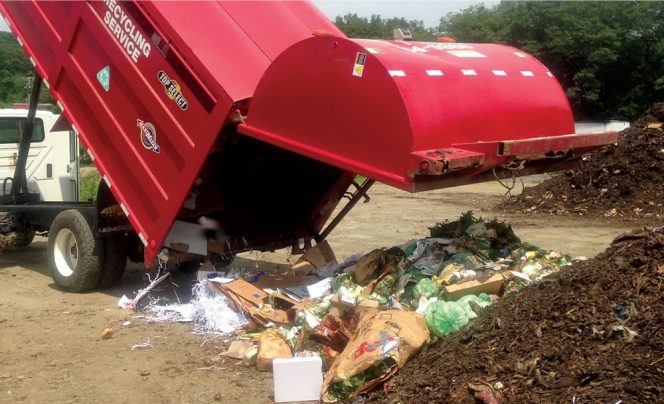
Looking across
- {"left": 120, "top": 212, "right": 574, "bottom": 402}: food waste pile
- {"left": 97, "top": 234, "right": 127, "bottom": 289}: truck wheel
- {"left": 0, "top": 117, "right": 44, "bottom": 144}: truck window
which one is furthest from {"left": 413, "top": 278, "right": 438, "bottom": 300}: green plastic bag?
{"left": 0, "top": 117, "right": 44, "bottom": 144}: truck window

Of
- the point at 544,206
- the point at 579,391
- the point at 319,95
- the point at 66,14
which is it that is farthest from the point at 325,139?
the point at 544,206

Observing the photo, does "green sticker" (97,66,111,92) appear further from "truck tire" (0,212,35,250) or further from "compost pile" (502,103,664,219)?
"compost pile" (502,103,664,219)

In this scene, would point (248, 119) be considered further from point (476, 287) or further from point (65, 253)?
point (65, 253)

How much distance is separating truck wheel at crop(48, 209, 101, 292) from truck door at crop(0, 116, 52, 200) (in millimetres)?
1779

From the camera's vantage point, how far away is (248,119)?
5.44m

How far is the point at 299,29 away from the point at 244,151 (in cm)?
116

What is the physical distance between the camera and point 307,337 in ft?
16.6

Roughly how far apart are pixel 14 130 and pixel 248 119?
4.67 m

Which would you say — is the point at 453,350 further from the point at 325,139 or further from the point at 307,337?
the point at 325,139

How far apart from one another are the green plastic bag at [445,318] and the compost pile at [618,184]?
8.52m

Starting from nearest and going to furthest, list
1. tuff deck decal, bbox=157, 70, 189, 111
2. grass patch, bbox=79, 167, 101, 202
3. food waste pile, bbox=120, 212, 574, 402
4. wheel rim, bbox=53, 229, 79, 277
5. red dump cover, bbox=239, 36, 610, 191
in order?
1. food waste pile, bbox=120, 212, 574, 402
2. red dump cover, bbox=239, 36, 610, 191
3. tuff deck decal, bbox=157, 70, 189, 111
4. wheel rim, bbox=53, 229, 79, 277
5. grass patch, bbox=79, 167, 101, 202

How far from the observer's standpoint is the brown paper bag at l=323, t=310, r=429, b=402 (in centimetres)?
424

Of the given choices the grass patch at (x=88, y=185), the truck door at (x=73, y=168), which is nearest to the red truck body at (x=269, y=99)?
the truck door at (x=73, y=168)

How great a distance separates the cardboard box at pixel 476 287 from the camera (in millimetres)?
5094
